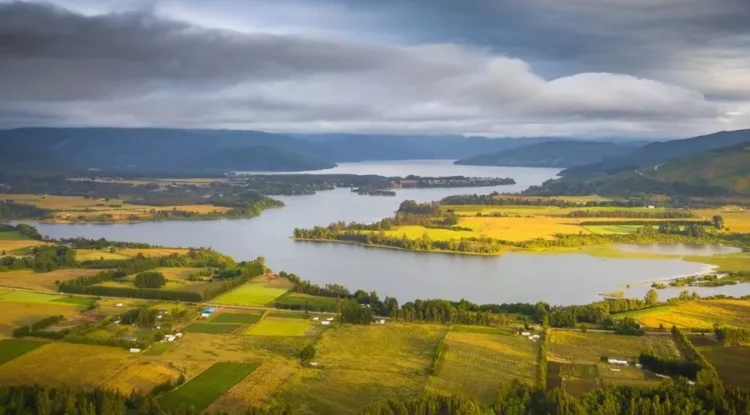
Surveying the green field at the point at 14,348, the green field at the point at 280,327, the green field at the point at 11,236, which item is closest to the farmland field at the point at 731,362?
the green field at the point at 280,327

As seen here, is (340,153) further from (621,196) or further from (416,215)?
(416,215)

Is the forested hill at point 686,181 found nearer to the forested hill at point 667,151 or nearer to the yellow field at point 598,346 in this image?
the forested hill at point 667,151

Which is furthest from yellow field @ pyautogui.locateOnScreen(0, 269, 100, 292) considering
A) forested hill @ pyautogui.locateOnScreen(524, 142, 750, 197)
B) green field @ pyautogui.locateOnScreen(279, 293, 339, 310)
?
forested hill @ pyautogui.locateOnScreen(524, 142, 750, 197)

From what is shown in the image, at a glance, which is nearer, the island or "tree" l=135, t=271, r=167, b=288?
the island

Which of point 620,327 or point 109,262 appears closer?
point 620,327

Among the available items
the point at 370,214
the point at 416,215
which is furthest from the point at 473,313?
the point at 370,214

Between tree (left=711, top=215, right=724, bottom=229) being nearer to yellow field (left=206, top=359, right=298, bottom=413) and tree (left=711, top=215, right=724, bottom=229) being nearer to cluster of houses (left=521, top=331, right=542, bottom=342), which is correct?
cluster of houses (left=521, top=331, right=542, bottom=342)
